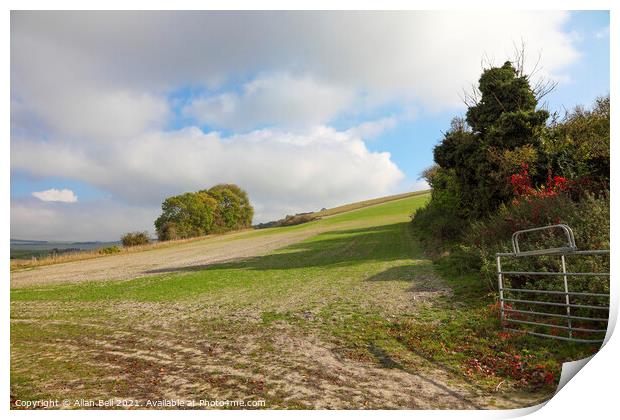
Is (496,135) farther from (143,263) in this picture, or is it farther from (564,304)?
(143,263)

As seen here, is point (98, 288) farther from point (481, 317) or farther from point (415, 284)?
point (481, 317)

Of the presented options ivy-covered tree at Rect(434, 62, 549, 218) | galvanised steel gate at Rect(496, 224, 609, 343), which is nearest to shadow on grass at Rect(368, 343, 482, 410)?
galvanised steel gate at Rect(496, 224, 609, 343)

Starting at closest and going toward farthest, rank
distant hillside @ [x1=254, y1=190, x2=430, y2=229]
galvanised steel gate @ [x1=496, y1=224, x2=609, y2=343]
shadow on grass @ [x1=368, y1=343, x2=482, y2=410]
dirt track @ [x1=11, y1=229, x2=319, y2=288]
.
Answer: shadow on grass @ [x1=368, y1=343, x2=482, y2=410] → galvanised steel gate @ [x1=496, y1=224, x2=609, y2=343] → dirt track @ [x1=11, y1=229, x2=319, y2=288] → distant hillside @ [x1=254, y1=190, x2=430, y2=229]

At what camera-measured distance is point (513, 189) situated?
1254cm

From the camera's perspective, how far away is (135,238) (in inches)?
347

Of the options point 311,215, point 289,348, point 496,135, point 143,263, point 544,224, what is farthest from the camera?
point 311,215

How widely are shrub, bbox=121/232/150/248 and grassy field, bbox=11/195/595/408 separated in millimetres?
1851

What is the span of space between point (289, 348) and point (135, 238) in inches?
206

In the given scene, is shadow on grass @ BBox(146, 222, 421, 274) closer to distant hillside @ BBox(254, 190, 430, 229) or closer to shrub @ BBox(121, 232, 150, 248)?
distant hillside @ BBox(254, 190, 430, 229)

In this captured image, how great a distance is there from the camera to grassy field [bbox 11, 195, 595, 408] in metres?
4.27

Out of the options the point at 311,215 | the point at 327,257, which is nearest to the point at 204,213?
the point at 327,257

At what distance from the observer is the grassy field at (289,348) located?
168 inches

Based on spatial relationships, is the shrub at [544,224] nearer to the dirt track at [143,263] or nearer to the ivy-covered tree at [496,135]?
the ivy-covered tree at [496,135]
